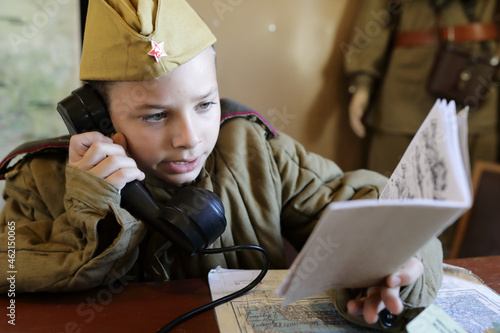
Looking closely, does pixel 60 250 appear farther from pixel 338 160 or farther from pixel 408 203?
pixel 338 160

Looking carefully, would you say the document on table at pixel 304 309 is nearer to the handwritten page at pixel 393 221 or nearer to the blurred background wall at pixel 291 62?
the handwritten page at pixel 393 221

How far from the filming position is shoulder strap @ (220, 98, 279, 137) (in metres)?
0.93

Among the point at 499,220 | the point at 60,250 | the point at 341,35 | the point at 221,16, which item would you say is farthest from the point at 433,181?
the point at 499,220

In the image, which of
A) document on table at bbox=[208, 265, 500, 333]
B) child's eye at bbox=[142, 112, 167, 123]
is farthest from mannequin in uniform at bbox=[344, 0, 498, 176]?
child's eye at bbox=[142, 112, 167, 123]

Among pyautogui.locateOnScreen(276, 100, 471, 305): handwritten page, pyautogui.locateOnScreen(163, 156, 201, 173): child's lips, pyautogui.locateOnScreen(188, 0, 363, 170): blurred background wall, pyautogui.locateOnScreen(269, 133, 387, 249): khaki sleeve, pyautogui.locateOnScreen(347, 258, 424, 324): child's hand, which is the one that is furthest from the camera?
pyautogui.locateOnScreen(188, 0, 363, 170): blurred background wall

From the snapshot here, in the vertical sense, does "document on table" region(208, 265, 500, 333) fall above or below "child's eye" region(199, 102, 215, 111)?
below

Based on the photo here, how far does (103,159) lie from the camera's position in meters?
0.72

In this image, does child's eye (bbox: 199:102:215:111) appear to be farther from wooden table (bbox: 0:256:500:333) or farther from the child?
wooden table (bbox: 0:256:500:333)

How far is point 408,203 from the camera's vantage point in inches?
16.0

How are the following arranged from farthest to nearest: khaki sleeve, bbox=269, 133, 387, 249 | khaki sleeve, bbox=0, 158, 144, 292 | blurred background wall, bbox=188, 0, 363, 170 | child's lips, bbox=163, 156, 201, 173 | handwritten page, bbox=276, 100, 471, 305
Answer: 1. blurred background wall, bbox=188, 0, 363, 170
2. khaki sleeve, bbox=269, 133, 387, 249
3. child's lips, bbox=163, 156, 201, 173
4. khaki sleeve, bbox=0, 158, 144, 292
5. handwritten page, bbox=276, 100, 471, 305

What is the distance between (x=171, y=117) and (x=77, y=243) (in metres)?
0.26

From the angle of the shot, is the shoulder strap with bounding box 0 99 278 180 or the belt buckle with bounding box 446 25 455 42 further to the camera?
the belt buckle with bounding box 446 25 455 42

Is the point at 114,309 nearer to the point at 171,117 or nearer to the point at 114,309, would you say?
the point at 114,309

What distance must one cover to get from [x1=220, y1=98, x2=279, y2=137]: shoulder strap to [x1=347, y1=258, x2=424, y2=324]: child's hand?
18.2 inches
